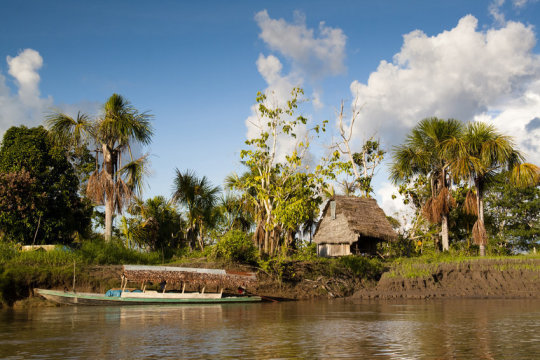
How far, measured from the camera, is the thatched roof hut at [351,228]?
1143 inches

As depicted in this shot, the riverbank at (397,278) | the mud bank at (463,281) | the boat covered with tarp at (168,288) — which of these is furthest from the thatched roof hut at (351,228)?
the boat covered with tarp at (168,288)

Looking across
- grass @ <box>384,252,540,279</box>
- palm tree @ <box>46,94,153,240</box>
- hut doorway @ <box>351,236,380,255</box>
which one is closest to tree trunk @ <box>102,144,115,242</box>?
palm tree @ <box>46,94,153,240</box>

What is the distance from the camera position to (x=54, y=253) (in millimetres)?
20703

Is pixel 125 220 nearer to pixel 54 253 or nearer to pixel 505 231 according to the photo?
pixel 54 253

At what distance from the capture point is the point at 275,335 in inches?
418

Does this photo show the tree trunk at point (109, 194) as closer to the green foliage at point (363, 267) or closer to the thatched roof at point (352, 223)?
the green foliage at point (363, 267)

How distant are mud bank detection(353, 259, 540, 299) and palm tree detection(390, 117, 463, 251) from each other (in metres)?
5.83

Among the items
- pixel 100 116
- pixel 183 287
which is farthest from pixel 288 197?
pixel 100 116

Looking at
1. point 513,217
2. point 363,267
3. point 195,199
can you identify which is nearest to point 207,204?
point 195,199

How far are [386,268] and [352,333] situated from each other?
14.9 m

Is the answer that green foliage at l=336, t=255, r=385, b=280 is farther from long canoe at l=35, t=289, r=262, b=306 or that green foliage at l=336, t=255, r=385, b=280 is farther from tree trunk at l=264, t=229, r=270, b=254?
long canoe at l=35, t=289, r=262, b=306

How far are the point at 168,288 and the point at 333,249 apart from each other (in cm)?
1145

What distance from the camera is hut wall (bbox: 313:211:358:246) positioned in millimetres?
28922

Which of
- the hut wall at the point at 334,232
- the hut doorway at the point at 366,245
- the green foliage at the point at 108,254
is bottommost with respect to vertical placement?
the green foliage at the point at 108,254
